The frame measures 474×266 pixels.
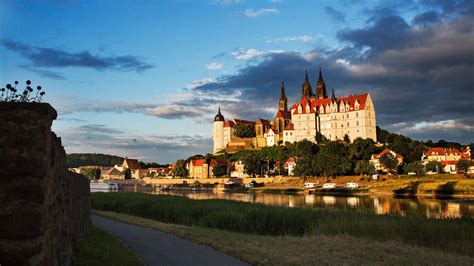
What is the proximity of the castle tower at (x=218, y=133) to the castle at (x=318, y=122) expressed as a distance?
6188 mm

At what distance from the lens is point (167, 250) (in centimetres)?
1410

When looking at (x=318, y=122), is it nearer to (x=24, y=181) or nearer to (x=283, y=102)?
(x=283, y=102)

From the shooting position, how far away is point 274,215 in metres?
22.0

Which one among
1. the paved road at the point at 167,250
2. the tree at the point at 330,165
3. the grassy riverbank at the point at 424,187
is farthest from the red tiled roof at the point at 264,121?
the paved road at the point at 167,250

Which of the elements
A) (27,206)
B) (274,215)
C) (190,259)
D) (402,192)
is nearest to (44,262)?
(27,206)

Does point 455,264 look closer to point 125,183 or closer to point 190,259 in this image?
point 190,259

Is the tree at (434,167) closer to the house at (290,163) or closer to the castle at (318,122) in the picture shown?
the castle at (318,122)

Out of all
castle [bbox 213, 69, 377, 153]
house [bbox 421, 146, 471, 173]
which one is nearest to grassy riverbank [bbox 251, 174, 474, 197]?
house [bbox 421, 146, 471, 173]

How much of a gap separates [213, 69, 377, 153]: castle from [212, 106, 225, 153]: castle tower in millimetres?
6188

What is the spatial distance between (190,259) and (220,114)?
181123mm

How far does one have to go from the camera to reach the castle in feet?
449

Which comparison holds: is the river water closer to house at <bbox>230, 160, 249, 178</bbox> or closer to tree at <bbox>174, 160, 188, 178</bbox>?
house at <bbox>230, 160, 249, 178</bbox>

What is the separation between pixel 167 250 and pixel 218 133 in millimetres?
175793

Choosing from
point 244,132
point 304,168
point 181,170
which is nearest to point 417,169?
point 304,168
